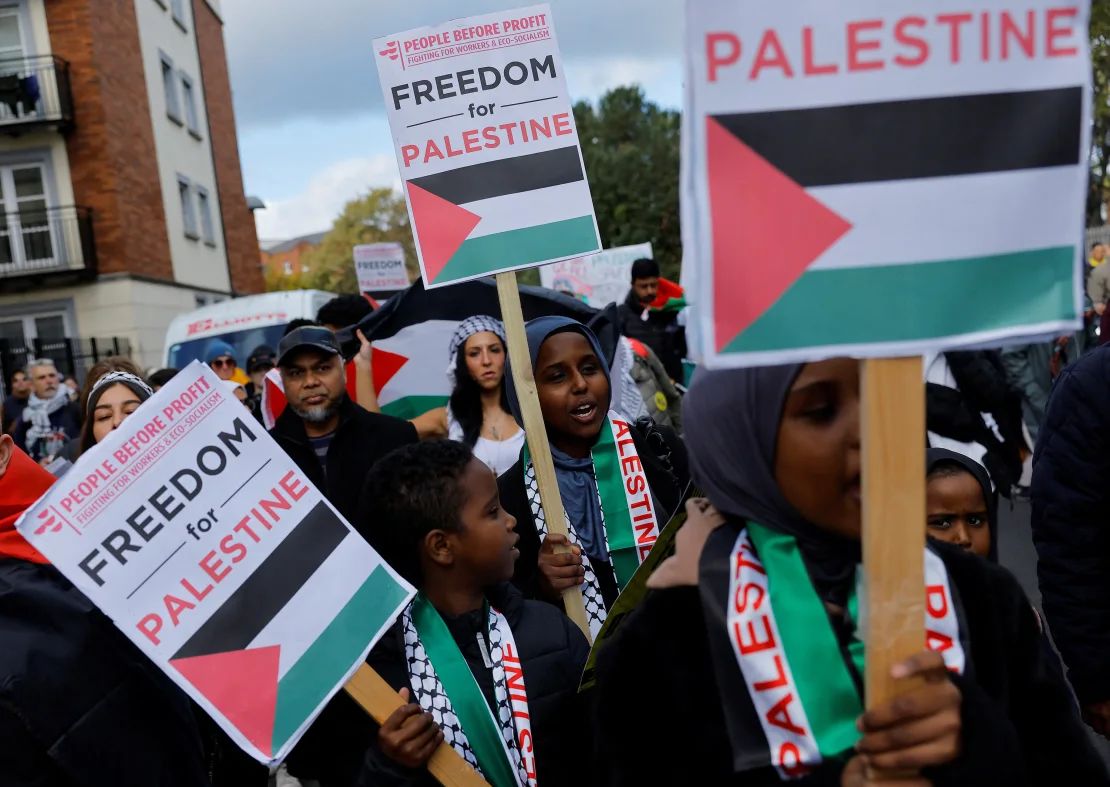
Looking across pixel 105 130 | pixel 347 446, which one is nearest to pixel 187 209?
pixel 105 130

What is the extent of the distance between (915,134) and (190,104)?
29.1 metres

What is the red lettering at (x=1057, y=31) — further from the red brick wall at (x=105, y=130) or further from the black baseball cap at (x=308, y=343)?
the red brick wall at (x=105, y=130)

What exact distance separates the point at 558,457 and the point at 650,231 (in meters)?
42.1

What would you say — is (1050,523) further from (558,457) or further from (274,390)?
(274,390)

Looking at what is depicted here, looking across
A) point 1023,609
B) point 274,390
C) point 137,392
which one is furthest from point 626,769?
point 274,390

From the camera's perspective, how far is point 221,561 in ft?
6.97

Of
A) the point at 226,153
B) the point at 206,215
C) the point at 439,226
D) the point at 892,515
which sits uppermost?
the point at 226,153

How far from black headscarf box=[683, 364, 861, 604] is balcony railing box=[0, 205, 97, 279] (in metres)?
22.8

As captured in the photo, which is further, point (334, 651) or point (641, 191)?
point (641, 191)

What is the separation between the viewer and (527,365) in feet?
10.6

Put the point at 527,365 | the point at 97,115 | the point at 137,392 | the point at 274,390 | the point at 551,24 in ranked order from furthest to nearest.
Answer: the point at 97,115 < the point at 274,390 < the point at 137,392 < the point at 551,24 < the point at 527,365

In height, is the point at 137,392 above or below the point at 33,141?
below

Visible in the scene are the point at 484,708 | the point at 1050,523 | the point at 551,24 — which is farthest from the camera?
the point at 551,24

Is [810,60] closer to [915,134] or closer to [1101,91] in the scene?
[915,134]
